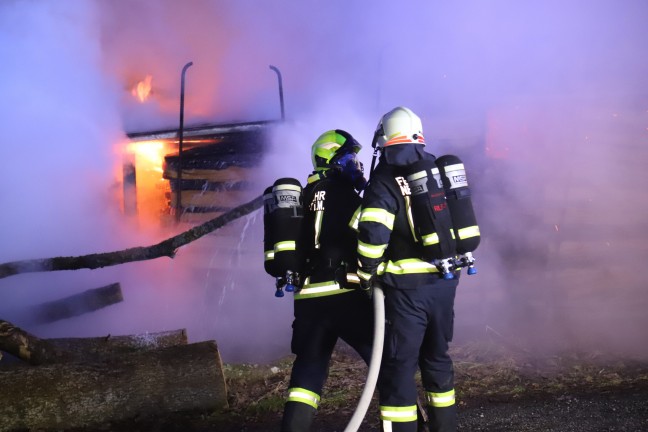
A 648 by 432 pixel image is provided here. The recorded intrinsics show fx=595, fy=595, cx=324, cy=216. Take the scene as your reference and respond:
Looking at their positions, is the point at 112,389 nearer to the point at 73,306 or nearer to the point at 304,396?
the point at 304,396

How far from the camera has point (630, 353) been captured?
18.1 feet

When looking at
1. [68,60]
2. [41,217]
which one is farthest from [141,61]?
[41,217]

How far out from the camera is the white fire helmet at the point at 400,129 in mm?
3502

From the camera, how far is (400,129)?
3508 mm

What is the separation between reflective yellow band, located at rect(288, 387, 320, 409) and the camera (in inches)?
136

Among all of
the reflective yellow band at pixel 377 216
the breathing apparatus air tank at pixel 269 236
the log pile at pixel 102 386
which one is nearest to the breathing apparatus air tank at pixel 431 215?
the reflective yellow band at pixel 377 216

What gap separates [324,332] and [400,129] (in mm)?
1291

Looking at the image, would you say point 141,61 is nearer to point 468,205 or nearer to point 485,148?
point 485,148

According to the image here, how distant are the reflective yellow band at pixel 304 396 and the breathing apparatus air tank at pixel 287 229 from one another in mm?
596

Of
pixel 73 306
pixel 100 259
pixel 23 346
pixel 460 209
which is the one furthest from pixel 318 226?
pixel 73 306

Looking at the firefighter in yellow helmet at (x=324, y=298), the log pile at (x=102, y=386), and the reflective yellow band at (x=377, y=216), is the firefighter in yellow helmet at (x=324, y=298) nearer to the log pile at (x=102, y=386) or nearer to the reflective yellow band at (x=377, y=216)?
the reflective yellow band at (x=377, y=216)

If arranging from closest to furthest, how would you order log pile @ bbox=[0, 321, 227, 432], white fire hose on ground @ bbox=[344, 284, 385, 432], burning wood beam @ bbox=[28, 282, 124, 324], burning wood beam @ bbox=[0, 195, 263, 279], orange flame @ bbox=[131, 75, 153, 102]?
1. white fire hose on ground @ bbox=[344, 284, 385, 432]
2. log pile @ bbox=[0, 321, 227, 432]
3. burning wood beam @ bbox=[0, 195, 263, 279]
4. burning wood beam @ bbox=[28, 282, 124, 324]
5. orange flame @ bbox=[131, 75, 153, 102]

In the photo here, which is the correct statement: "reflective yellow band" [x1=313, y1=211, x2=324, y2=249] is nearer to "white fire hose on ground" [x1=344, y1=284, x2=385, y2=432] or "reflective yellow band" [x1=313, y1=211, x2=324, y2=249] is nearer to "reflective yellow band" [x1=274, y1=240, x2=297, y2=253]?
"reflective yellow band" [x1=274, y1=240, x2=297, y2=253]

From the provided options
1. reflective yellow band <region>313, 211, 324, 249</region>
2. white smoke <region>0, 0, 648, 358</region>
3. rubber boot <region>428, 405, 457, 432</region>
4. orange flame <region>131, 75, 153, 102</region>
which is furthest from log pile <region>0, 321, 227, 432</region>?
orange flame <region>131, 75, 153, 102</region>
